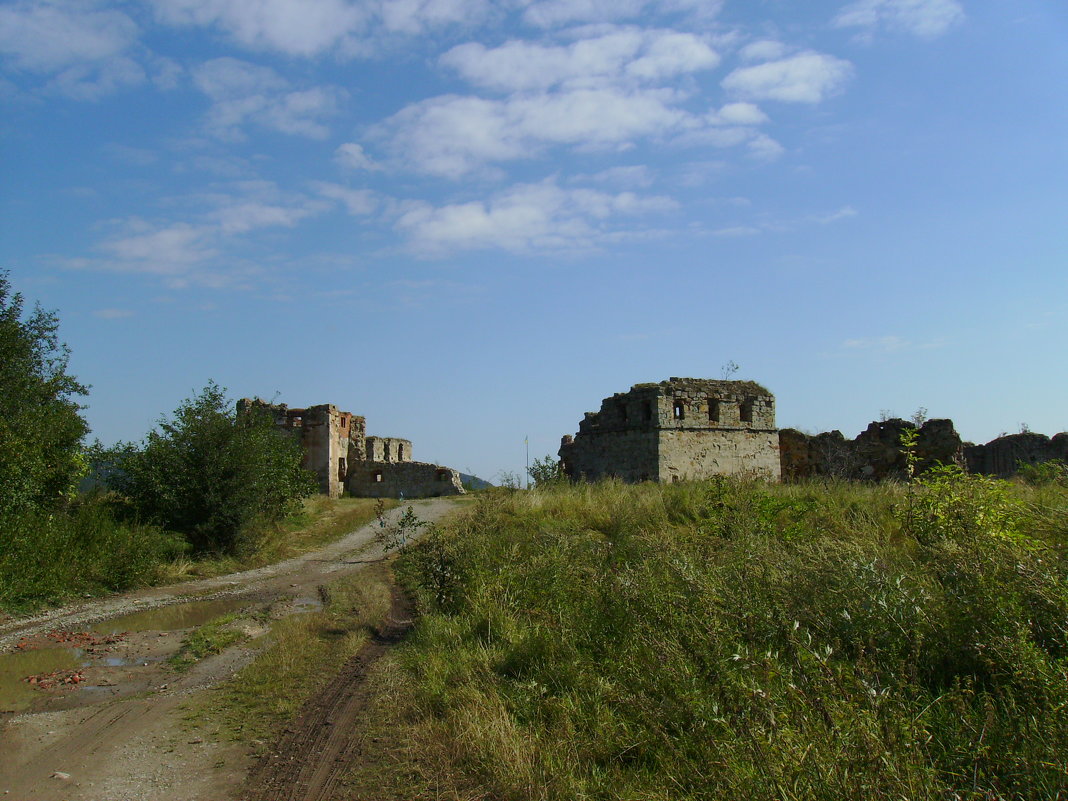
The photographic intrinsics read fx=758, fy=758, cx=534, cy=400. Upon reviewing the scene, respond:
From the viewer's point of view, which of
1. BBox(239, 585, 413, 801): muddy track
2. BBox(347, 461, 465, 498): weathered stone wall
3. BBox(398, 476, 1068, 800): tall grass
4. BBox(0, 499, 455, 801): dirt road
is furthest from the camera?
BBox(347, 461, 465, 498): weathered stone wall

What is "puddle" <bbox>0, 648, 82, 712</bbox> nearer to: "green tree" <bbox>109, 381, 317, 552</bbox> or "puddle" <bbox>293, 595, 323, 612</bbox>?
"puddle" <bbox>293, 595, 323, 612</bbox>

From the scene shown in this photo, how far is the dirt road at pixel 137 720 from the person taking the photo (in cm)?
465

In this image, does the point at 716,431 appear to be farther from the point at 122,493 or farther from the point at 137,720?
the point at 137,720

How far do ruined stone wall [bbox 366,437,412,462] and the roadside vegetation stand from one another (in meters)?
10.9

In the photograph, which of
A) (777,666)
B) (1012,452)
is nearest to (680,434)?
(1012,452)

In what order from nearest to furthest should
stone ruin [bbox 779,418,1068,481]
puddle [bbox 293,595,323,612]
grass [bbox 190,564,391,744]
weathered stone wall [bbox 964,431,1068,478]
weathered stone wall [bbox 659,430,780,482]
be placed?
grass [bbox 190,564,391,744]
puddle [bbox 293,595,323,612]
weathered stone wall [bbox 964,431,1068,478]
stone ruin [bbox 779,418,1068,481]
weathered stone wall [bbox 659,430,780,482]

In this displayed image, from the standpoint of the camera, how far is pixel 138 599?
1127 cm

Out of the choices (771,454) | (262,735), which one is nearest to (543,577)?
(262,735)

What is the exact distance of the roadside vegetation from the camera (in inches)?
464

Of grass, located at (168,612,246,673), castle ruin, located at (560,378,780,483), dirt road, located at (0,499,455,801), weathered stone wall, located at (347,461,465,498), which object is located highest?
castle ruin, located at (560,378,780,483)

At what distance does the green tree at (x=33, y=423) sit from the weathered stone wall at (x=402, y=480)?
12.8 m

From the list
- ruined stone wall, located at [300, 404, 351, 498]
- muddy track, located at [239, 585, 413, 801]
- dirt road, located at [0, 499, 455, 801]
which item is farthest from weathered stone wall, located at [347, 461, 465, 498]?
muddy track, located at [239, 585, 413, 801]

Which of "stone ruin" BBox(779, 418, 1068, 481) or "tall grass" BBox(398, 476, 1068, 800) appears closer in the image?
"tall grass" BBox(398, 476, 1068, 800)

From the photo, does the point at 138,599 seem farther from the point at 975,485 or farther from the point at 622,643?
the point at 975,485
